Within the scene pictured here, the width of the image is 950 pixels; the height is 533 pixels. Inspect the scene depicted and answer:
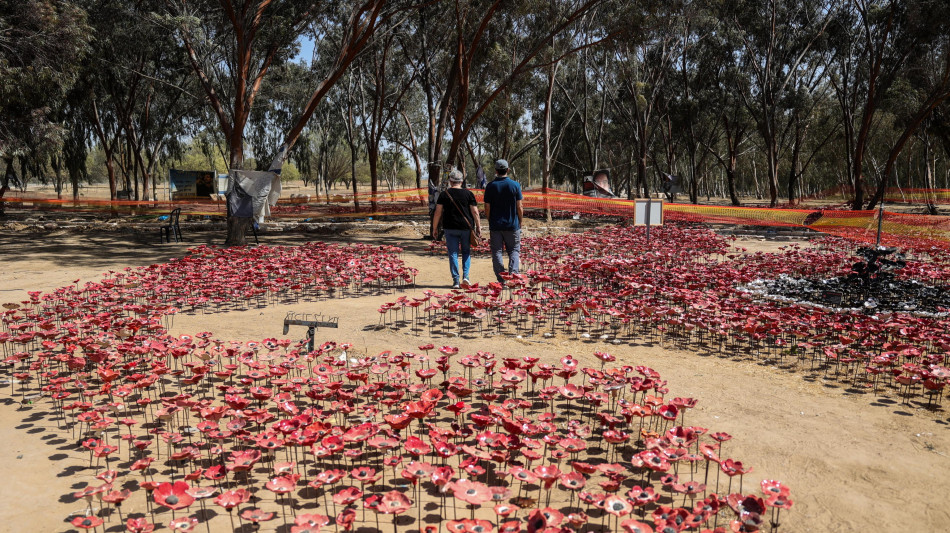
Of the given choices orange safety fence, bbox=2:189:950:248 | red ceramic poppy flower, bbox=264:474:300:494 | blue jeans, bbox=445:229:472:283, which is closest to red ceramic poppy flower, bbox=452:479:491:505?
red ceramic poppy flower, bbox=264:474:300:494

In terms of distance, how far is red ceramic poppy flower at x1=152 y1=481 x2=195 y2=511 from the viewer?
2554 mm

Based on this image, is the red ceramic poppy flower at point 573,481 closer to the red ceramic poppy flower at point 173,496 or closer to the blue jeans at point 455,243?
the red ceramic poppy flower at point 173,496

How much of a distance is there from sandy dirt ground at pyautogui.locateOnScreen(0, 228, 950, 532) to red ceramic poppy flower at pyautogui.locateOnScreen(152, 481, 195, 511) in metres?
0.30

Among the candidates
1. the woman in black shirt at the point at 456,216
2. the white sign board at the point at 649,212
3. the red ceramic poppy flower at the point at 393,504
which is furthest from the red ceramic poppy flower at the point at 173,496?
the white sign board at the point at 649,212

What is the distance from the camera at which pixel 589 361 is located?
551 cm

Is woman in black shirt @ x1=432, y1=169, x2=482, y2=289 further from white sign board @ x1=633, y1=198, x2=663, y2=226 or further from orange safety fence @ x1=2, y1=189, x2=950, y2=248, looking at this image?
orange safety fence @ x1=2, y1=189, x2=950, y2=248

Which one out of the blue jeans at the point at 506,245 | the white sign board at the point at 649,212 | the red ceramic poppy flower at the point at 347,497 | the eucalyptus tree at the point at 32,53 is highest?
the eucalyptus tree at the point at 32,53

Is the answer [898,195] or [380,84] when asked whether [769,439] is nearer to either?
[380,84]

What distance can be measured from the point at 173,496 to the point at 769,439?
3.35 meters

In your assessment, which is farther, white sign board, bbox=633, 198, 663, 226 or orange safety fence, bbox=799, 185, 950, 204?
orange safety fence, bbox=799, 185, 950, 204

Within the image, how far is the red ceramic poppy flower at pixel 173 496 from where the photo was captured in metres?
2.55

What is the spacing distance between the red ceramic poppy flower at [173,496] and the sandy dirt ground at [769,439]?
30 centimetres

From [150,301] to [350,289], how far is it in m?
2.63

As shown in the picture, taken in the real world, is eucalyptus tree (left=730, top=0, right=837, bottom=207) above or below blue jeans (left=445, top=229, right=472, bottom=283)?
above
